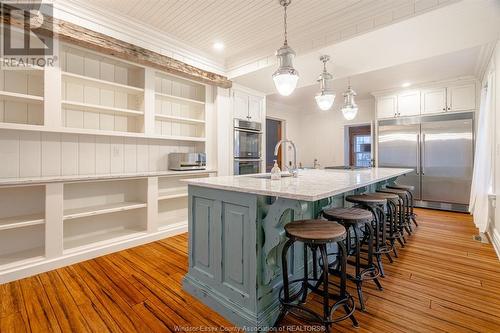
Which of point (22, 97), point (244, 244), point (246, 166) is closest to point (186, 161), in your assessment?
point (246, 166)

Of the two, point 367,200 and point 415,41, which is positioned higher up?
point 415,41

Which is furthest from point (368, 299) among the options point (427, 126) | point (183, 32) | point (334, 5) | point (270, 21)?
point (427, 126)

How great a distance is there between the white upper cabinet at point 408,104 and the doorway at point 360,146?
4.17ft

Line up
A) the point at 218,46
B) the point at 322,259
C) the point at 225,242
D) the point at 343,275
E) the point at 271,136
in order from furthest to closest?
the point at 271,136 → the point at 218,46 → the point at 225,242 → the point at 343,275 → the point at 322,259

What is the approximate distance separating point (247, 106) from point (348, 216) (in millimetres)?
3234

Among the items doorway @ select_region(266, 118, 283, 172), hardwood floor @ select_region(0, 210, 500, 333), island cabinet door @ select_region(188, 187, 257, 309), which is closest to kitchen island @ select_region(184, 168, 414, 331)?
island cabinet door @ select_region(188, 187, 257, 309)

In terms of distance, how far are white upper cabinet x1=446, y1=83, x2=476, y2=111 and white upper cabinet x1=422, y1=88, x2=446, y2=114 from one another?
3.6 inches

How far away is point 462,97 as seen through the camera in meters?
4.66

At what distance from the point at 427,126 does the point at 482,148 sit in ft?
4.51

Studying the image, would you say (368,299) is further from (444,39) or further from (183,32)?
(183,32)

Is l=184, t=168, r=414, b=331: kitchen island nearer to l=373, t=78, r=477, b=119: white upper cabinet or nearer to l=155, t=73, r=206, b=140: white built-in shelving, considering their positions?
l=155, t=73, r=206, b=140: white built-in shelving

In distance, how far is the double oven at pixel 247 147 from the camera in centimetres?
443

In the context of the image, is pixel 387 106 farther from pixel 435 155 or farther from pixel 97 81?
pixel 97 81

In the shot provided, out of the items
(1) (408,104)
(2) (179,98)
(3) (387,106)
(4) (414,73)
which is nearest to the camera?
(2) (179,98)
